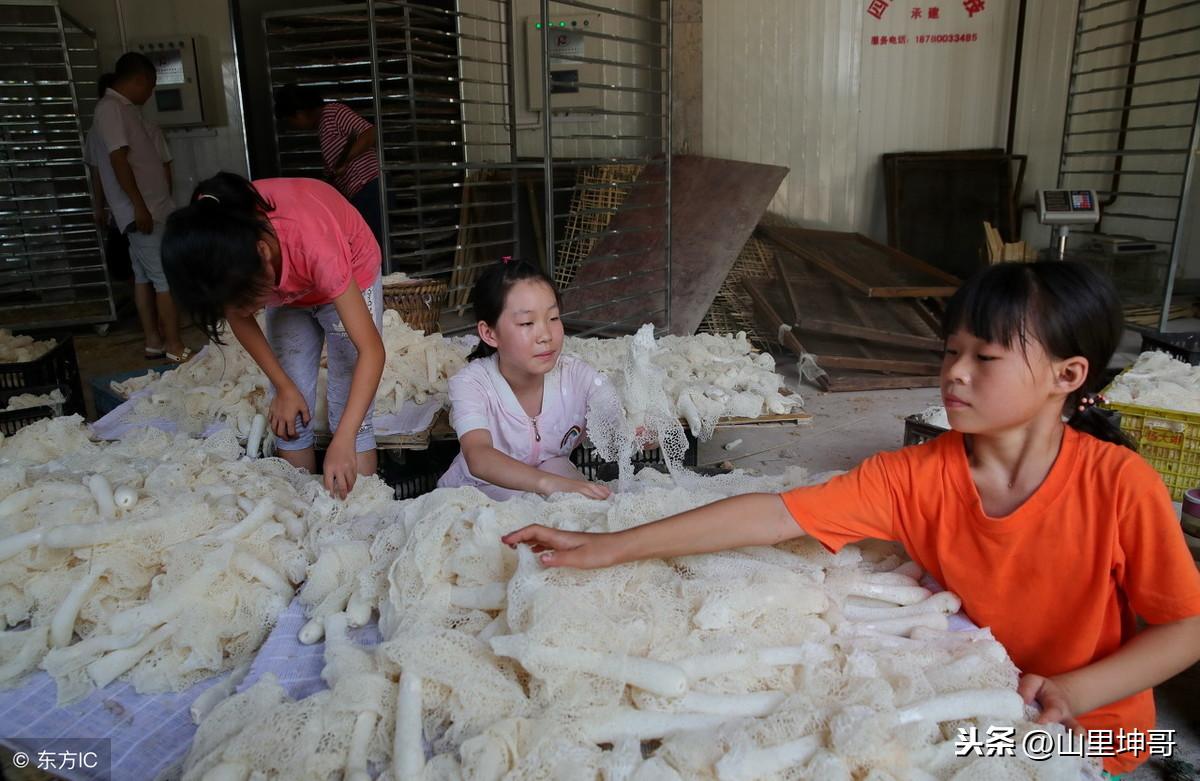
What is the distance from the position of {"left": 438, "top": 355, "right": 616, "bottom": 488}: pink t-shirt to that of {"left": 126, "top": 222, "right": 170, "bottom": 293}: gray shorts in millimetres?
4036

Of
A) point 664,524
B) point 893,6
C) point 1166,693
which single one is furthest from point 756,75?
point 664,524

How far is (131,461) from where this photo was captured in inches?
76.6

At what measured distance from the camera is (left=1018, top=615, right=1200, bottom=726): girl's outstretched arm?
119 cm

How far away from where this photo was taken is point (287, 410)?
8.16 feet

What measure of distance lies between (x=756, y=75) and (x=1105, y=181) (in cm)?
302

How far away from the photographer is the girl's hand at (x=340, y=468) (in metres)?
1.96

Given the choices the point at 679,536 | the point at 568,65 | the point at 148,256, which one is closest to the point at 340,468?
the point at 679,536

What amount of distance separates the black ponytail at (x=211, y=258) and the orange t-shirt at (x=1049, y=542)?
1342 millimetres

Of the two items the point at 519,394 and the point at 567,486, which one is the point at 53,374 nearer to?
the point at 519,394

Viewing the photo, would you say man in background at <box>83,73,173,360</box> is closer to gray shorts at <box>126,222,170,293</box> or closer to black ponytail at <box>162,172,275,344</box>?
gray shorts at <box>126,222,170,293</box>

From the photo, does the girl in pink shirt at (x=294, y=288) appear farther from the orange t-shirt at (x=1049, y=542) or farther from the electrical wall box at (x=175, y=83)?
the electrical wall box at (x=175, y=83)

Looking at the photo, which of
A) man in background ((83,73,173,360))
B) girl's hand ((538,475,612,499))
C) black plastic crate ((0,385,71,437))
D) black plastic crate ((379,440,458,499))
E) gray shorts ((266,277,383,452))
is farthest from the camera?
man in background ((83,73,173,360))

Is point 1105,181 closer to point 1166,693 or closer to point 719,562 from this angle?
point 1166,693

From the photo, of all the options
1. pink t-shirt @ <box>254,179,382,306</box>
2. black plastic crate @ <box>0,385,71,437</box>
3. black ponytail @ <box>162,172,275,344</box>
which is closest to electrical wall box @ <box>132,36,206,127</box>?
black plastic crate @ <box>0,385,71,437</box>
